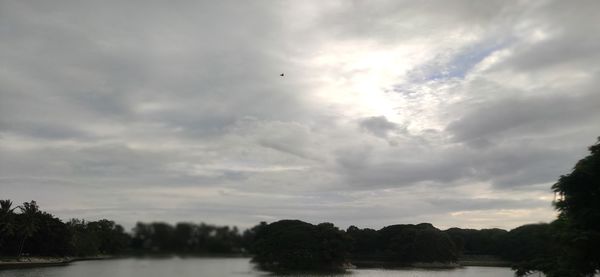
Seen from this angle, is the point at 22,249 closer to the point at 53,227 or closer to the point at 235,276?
the point at 53,227

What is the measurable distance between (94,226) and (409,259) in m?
105

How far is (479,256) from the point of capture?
471 feet

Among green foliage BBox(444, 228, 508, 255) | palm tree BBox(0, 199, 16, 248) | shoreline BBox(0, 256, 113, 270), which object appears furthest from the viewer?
green foliage BBox(444, 228, 508, 255)

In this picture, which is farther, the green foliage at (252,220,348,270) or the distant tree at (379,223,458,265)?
the distant tree at (379,223,458,265)

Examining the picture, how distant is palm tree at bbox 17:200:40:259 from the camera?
9906 cm

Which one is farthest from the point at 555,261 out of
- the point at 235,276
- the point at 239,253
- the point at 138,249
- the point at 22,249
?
the point at 22,249

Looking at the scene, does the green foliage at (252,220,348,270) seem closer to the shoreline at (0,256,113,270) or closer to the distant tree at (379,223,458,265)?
the shoreline at (0,256,113,270)

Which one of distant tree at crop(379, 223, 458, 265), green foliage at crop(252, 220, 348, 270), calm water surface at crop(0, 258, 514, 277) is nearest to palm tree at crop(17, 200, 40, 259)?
calm water surface at crop(0, 258, 514, 277)

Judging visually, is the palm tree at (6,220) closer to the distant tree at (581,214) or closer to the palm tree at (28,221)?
the palm tree at (28,221)

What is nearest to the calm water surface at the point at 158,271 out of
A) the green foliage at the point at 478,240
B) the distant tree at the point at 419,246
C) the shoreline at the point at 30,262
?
the shoreline at the point at 30,262

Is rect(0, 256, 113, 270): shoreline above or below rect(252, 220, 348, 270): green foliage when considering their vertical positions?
below

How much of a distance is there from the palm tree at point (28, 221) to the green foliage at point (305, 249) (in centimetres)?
5138

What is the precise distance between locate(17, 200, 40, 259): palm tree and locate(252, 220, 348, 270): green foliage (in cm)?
5138

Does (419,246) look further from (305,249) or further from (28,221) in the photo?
(28,221)
